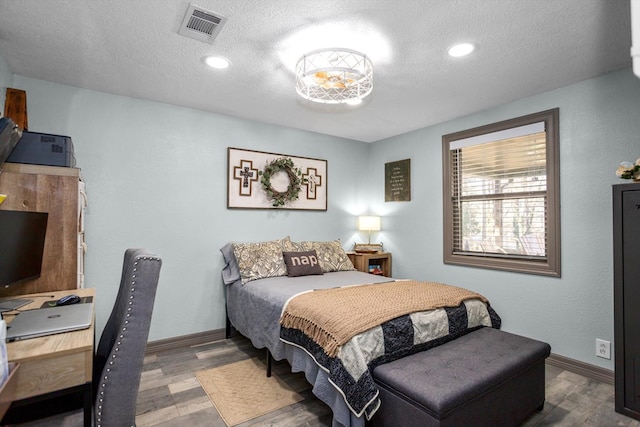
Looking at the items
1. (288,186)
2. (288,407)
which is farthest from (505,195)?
(288,407)

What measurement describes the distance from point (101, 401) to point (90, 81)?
2.59 meters

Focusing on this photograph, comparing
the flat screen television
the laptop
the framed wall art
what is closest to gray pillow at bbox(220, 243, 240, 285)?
the framed wall art

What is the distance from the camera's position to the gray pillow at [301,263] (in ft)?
10.9

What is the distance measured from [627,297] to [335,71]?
7.95ft

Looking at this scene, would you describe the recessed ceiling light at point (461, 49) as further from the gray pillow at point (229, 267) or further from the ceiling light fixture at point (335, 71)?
the gray pillow at point (229, 267)

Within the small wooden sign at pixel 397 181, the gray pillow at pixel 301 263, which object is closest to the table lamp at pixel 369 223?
the small wooden sign at pixel 397 181

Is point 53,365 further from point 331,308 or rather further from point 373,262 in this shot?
point 373,262

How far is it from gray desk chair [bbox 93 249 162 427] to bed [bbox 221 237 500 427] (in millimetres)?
983

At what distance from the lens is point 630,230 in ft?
6.98

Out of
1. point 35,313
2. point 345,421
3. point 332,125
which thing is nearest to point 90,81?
point 35,313

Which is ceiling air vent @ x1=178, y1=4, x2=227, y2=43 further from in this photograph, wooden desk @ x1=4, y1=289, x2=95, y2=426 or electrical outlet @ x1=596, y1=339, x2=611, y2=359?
electrical outlet @ x1=596, y1=339, x2=611, y2=359

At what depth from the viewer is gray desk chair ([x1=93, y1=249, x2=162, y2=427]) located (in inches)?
46.8

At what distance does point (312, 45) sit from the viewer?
2.15 meters

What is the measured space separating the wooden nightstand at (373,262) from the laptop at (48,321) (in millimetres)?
3007
